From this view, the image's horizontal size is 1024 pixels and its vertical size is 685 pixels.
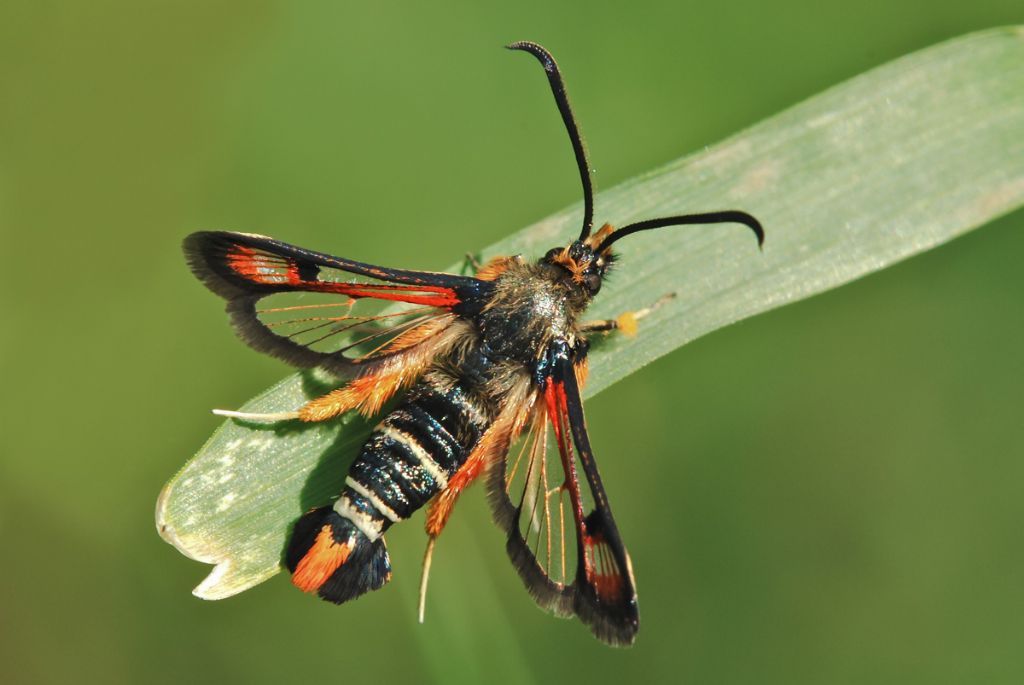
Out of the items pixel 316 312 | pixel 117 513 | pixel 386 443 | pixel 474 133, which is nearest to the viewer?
pixel 386 443

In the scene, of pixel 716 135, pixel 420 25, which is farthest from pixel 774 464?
pixel 420 25

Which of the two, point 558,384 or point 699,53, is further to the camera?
point 699,53

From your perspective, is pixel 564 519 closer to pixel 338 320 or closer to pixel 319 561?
pixel 319 561

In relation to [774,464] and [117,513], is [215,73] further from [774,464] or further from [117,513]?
[774,464]

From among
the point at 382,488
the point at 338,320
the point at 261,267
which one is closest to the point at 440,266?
the point at 338,320

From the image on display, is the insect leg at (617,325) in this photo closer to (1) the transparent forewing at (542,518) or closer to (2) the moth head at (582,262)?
(2) the moth head at (582,262)
